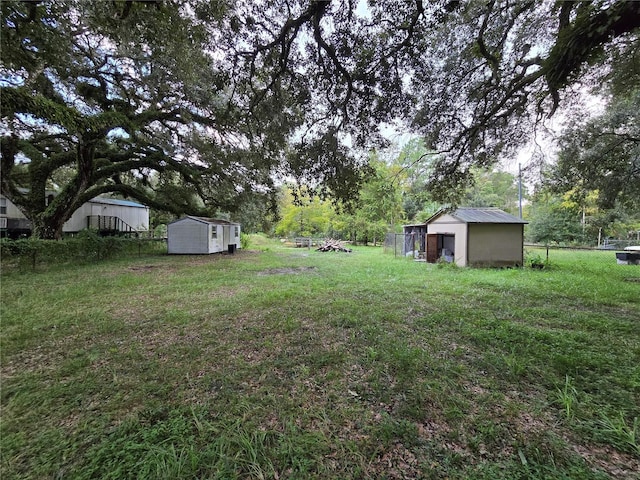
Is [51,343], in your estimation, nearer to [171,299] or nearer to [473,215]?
[171,299]

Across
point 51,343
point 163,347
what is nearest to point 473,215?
point 163,347

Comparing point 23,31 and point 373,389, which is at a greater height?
point 23,31

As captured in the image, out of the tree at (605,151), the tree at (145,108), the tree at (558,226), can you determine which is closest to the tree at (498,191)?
the tree at (558,226)

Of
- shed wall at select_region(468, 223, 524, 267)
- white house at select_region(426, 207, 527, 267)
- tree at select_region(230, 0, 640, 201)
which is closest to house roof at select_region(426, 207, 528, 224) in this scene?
white house at select_region(426, 207, 527, 267)

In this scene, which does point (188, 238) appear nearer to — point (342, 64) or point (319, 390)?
point (342, 64)

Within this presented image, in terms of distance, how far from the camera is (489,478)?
1.57 meters

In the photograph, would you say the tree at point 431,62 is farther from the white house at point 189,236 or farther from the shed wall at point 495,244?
the white house at point 189,236

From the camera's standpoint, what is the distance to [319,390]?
2.46 metres

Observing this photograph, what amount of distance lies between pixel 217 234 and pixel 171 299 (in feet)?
38.1

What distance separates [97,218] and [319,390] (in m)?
20.6

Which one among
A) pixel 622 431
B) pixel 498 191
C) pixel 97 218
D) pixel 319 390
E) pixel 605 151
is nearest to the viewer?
pixel 622 431

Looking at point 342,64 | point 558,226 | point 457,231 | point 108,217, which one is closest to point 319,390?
point 342,64

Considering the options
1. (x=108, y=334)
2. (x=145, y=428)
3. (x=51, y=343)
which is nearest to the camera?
(x=145, y=428)

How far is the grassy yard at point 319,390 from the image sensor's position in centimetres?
170
